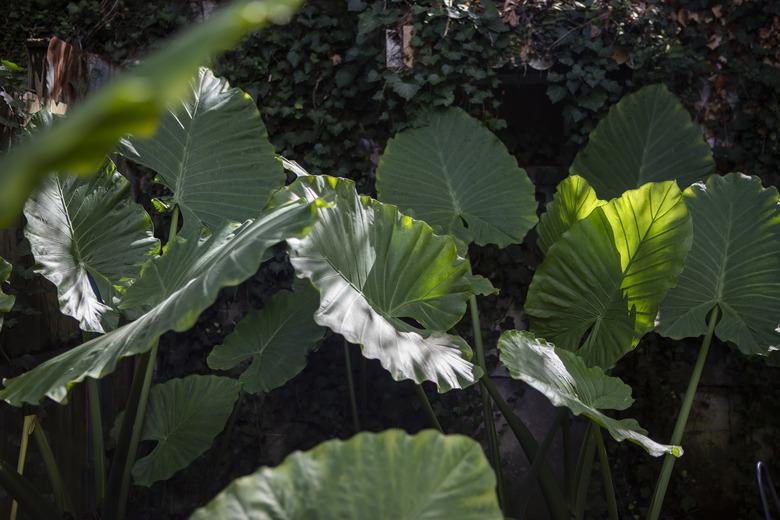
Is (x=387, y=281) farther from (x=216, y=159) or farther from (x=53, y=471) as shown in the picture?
(x=53, y=471)

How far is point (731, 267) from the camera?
2.24 m

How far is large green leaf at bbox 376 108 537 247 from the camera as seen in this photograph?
260 cm

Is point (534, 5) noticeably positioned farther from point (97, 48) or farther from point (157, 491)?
point (157, 491)

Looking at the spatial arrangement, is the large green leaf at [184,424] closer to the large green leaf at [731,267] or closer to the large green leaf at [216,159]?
the large green leaf at [216,159]

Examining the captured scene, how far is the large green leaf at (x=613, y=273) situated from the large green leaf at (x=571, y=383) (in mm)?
316

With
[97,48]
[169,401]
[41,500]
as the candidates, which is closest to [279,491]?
[41,500]

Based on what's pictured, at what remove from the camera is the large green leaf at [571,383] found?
4.55 ft

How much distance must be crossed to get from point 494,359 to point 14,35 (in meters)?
2.81

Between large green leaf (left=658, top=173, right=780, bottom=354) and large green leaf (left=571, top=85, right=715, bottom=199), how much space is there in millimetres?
341

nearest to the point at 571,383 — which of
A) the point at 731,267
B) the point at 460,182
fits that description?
the point at 731,267

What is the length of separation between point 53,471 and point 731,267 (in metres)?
2.12

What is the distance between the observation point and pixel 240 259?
1.01 m

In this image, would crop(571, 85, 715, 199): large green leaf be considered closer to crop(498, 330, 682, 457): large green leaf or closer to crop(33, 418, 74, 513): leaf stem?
crop(498, 330, 682, 457): large green leaf

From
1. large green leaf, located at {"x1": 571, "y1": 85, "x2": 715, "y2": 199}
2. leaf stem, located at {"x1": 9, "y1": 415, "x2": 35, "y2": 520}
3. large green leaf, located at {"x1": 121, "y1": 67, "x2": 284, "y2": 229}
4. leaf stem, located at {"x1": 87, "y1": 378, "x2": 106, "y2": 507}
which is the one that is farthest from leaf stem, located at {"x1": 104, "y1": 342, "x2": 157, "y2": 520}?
large green leaf, located at {"x1": 571, "y1": 85, "x2": 715, "y2": 199}
